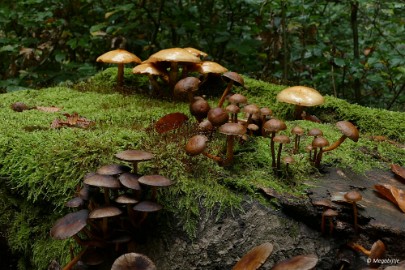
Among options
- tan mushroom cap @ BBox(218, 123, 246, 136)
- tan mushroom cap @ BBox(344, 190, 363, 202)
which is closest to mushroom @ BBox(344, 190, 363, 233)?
tan mushroom cap @ BBox(344, 190, 363, 202)

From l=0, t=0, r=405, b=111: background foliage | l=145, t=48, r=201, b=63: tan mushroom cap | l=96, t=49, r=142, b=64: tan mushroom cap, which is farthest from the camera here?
l=0, t=0, r=405, b=111: background foliage

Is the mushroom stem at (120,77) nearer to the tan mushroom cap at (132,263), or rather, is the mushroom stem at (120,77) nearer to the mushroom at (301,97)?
the mushroom at (301,97)

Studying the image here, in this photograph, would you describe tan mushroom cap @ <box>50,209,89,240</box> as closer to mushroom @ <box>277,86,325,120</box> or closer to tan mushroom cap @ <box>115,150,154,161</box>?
tan mushroom cap @ <box>115,150,154,161</box>

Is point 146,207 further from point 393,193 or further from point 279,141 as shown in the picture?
point 393,193

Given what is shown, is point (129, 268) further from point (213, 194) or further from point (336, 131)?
point (336, 131)

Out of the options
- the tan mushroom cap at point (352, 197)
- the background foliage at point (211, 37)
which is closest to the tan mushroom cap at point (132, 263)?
the tan mushroom cap at point (352, 197)

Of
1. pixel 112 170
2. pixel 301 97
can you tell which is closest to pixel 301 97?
pixel 301 97
